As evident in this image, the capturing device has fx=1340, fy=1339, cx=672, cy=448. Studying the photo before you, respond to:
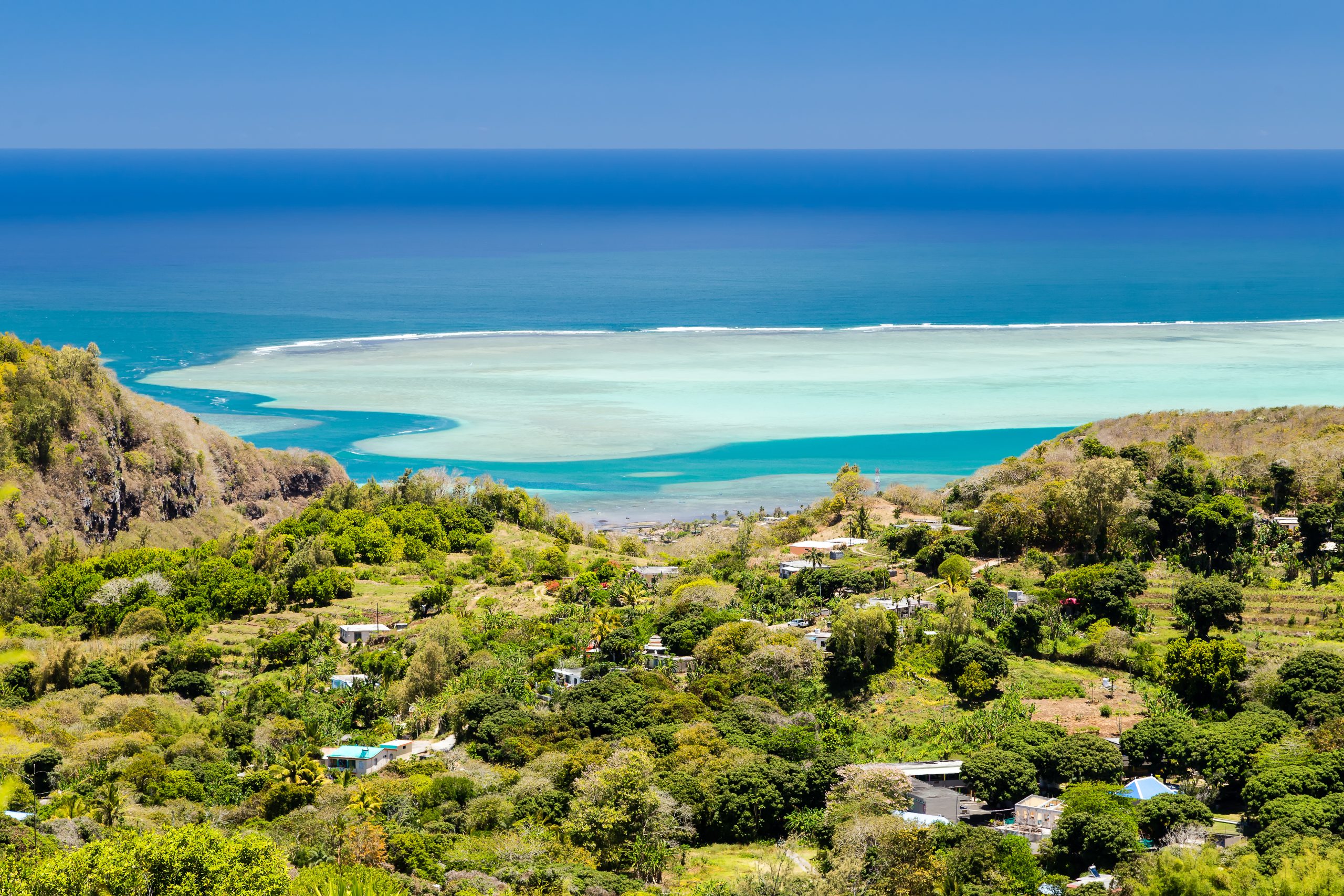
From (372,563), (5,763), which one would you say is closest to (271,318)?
(372,563)

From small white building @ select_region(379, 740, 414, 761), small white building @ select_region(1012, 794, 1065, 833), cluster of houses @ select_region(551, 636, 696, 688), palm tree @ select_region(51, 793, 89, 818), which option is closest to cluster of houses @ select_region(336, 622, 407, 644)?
cluster of houses @ select_region(551, 636, 696, 688)

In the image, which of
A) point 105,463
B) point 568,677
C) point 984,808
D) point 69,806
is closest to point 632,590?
point 568,677

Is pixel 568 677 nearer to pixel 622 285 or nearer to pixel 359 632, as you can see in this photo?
pixel 359 632

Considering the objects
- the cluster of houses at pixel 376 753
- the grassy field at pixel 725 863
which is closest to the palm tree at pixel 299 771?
the cluster of houses at pixel 376 753

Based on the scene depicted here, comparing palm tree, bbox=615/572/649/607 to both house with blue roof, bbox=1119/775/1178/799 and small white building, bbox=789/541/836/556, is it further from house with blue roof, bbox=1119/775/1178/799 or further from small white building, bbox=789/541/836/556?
house with blue roof, bbox=1119/775/1178/799

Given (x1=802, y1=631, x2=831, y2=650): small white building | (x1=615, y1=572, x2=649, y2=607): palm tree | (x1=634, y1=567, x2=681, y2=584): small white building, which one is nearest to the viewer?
(x1=802, y1=631, x2=831, y2=650): small white building

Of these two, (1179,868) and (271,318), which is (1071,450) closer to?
(1179,868)
